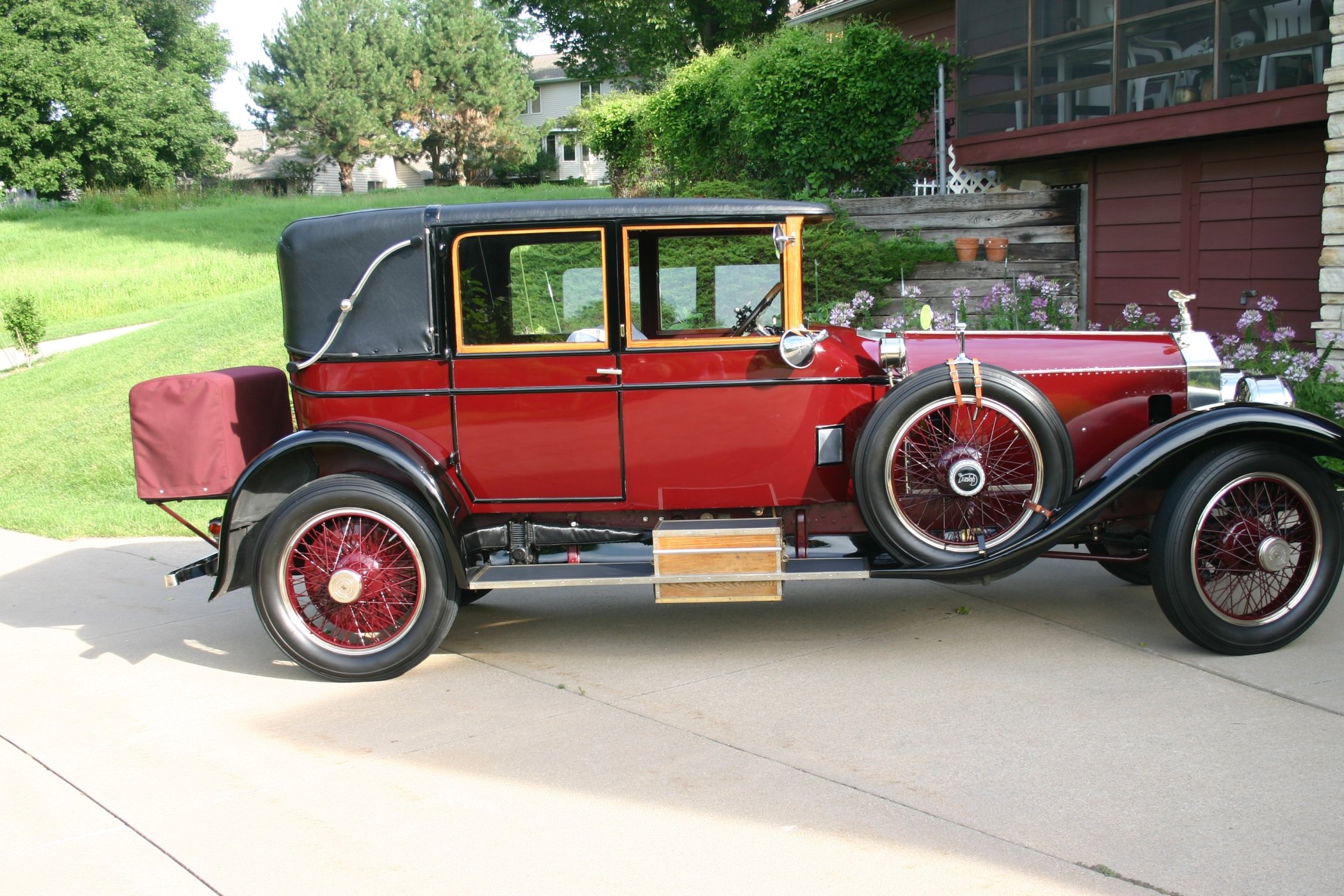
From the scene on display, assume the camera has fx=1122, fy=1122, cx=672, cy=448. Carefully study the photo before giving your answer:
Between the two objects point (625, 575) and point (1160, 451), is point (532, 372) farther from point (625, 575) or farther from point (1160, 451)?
point (1160, 451)

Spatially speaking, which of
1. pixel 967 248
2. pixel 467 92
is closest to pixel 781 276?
pixel 967 248

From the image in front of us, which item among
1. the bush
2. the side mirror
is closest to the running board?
the side mirror

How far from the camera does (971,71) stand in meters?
13.0

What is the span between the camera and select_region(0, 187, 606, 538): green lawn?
9344 millimetres

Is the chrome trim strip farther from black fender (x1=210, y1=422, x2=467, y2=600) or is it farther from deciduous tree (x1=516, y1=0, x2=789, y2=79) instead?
deciduous tree (x1=516, y1=0, x2=789, y2=79)

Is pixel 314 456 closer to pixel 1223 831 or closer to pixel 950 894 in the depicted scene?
pixel 950 894

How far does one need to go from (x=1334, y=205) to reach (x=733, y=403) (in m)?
6.16

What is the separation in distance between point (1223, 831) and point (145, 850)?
126 inches

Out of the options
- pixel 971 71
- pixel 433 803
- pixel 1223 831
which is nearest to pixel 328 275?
pixel 433 803

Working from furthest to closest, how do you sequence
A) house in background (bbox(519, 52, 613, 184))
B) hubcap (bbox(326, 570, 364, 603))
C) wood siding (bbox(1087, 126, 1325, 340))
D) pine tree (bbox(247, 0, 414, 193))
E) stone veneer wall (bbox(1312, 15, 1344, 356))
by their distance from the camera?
house in background (bbox(519, 52, 613, 184)) → pine tree (bbox(247, 0, 414, 193)) → wood siding (bbox(1087, 126, 1325, 340)) → stone veneer wall (bbox(1312, 15, 1344, 356)) → hubcap (bbox(326, 570, 364, 603))

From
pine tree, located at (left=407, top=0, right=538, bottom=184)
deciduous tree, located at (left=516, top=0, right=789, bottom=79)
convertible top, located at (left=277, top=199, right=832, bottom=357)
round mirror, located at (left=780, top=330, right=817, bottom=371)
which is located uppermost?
pine tree, located at (left=407, top=0, right=538, bottom=184)

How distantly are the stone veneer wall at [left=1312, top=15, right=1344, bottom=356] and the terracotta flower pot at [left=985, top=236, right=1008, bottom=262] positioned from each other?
9.64ft

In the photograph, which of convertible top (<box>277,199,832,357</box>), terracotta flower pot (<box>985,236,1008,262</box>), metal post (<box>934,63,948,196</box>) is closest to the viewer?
convertible top (<box>277,199,832,357</box>)

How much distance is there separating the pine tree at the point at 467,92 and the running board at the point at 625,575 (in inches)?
2021
